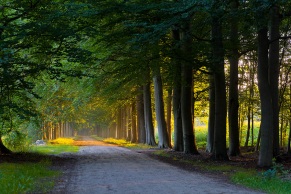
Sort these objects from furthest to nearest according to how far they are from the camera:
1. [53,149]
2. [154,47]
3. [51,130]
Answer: [51,130]
[53,149]
[154,47]

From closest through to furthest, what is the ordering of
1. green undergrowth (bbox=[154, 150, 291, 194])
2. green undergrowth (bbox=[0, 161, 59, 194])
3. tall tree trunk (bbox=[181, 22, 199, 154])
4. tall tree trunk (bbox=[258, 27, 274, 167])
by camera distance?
1. green undergrowth (bbox=[0, 161, 59, 194])
2. green undergrowth (bbox=[154, 150, 291, 194])
3. tall tree trunk (bbox=[258, 27, 274, 167])
4. tall tree trunk (bbox=[181, 22, 199, 154])

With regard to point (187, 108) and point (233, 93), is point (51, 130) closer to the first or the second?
point (187, 108)

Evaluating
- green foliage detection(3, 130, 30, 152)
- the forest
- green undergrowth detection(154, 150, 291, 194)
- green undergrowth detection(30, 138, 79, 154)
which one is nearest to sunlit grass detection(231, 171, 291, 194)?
green undergrowth detection(154, 150, 291, 194)

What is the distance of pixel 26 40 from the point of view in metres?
16.4

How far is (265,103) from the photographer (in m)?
15.3

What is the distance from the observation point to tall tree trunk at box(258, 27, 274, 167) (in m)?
15.2

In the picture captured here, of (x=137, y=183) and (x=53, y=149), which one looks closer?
(x=137, y=183)

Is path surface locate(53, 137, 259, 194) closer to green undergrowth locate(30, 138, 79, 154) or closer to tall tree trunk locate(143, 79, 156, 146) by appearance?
Answer: green undergrowth locate(30, 138, 79, 154)

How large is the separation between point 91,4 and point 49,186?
8374 mm

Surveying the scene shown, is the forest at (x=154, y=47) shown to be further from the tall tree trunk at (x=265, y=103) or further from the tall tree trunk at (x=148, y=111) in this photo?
the tall tree trunk at (x=148, y=111)

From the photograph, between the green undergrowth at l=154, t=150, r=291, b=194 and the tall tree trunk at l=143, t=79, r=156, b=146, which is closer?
the green undergrowth at l=154, t=150, r=291, b=194

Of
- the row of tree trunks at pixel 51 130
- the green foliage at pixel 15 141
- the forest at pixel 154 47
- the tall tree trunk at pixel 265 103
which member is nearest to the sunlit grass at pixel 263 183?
the tall tree trunk at pixel 265 103

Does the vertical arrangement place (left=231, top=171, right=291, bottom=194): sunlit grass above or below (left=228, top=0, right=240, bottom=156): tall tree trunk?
below

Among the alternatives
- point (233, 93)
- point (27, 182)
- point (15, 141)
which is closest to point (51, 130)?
point (15, 141)
